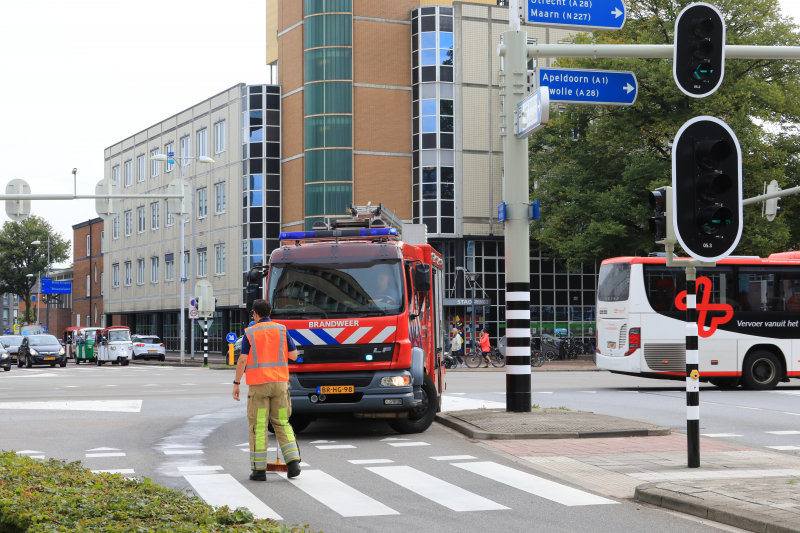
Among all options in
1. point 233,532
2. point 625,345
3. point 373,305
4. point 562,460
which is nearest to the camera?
point 233,532

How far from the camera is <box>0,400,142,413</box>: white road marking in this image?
18.8 meters

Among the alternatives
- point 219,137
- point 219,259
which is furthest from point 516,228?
point 219,137

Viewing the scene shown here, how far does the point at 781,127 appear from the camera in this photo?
40.0 metres

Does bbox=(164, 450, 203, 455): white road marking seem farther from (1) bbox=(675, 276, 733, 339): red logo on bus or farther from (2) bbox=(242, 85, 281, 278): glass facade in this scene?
(2) bbox=(242, 85, 281, 278): glass facade

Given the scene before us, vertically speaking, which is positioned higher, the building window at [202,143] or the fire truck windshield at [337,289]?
the building window at [202,143]

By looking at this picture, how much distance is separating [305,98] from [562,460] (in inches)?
1755

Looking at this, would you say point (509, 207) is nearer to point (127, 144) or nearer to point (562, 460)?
point (562, 460)

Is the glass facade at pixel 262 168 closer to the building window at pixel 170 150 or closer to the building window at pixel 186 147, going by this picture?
the building window at pixel 186 147

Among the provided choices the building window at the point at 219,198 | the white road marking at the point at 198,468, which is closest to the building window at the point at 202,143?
the building window at the point at 219,198

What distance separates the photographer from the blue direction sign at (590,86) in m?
13.4

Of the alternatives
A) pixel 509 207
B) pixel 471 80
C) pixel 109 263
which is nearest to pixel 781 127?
pixel 471 80

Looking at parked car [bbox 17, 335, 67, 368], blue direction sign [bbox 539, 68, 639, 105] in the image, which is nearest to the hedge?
blue direction sign [bbox 539, 68, 639, 105]

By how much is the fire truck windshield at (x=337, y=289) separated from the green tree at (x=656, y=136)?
26557 mm

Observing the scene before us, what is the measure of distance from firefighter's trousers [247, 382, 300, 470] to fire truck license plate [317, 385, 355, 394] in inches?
121
